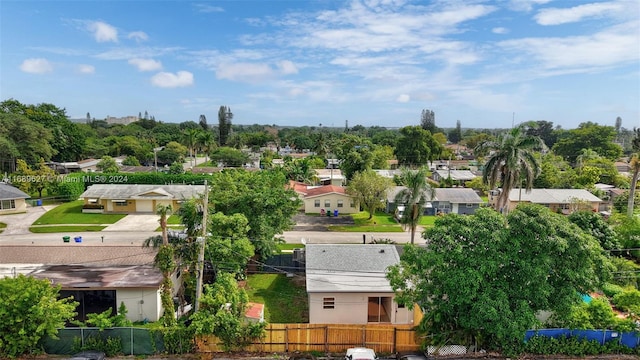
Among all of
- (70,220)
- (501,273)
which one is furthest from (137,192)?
(501,273)

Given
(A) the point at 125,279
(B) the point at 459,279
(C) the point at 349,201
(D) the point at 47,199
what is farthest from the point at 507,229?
(D) the point at 47,199

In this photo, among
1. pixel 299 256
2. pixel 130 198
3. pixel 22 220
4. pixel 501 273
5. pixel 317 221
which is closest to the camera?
pixel 501 273

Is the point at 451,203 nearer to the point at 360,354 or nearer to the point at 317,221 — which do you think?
the point at 317,221

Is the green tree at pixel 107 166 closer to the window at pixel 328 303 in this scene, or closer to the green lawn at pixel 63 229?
the green lawn at pixel 63 229

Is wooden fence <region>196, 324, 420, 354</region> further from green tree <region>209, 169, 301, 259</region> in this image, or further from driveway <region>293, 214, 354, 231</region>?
driveway <region>293, 214, 354, 231</region>

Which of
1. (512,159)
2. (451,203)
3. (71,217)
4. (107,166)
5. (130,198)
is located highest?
(512,159)

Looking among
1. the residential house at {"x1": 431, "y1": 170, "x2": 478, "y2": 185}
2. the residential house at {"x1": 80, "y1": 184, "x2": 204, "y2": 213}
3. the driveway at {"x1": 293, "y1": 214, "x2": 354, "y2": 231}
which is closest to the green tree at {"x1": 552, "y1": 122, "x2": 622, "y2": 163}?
the residential house at {"x1": 431, "y1": 170, "x2": 478, "y2": 185}

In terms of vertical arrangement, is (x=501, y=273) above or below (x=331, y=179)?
below
